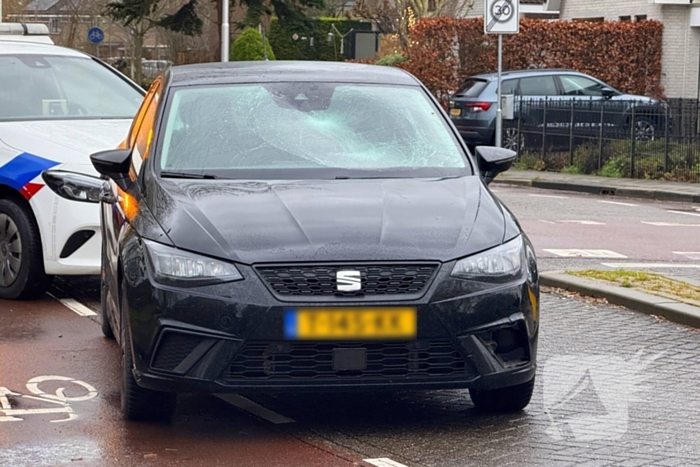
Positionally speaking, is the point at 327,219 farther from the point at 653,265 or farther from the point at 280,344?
the point at 653,265

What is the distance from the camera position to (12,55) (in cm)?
1063

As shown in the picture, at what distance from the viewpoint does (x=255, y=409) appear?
6297mm

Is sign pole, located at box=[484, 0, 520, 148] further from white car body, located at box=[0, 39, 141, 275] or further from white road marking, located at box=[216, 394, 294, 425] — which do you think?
white road marking, located at box=[216, 394, 294, 425]

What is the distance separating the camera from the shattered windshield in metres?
6.52

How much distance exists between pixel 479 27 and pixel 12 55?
74.5 feet

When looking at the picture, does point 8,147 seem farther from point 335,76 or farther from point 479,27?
point 479,27

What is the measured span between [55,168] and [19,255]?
65 cm

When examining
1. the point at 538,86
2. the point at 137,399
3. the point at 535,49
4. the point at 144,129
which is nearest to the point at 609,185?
the point at 538,86

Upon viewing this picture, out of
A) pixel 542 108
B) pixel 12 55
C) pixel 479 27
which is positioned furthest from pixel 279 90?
pixel 479 27

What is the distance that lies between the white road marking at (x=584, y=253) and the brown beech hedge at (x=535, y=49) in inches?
747

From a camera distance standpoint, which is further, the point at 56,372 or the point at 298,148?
the point at 56,372

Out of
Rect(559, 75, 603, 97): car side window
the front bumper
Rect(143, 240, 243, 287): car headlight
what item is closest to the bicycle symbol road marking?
the front bumper

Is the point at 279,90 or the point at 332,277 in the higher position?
the point at 279,90

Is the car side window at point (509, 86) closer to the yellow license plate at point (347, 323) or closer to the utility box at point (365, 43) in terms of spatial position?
→ the yellow license plate at point (347, 323)
